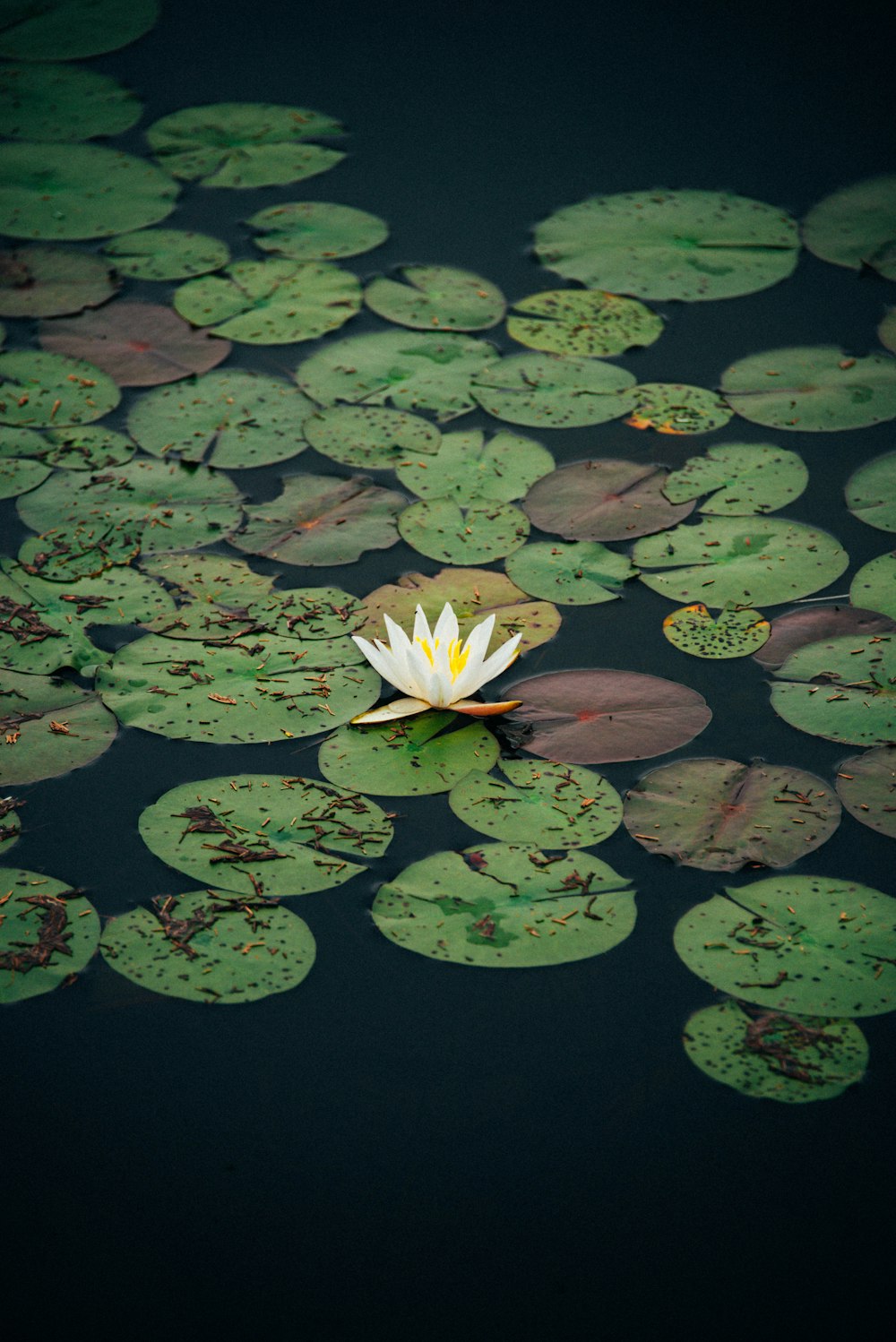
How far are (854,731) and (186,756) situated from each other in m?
1.73

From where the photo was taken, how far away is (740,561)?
12.9 feet

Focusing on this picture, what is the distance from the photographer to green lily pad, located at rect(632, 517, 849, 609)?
12.5 ft

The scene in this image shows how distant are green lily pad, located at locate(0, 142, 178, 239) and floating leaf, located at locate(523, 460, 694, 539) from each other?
2.41 metres

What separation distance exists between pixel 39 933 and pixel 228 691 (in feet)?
2.79

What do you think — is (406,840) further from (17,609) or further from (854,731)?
(17,609)

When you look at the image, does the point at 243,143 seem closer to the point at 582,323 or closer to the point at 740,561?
the point at 582,323

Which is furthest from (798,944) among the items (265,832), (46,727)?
(46,727)

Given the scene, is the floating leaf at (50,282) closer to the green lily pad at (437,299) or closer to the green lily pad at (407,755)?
the green lily pad at (437,299)

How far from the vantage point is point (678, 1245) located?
2484 mm

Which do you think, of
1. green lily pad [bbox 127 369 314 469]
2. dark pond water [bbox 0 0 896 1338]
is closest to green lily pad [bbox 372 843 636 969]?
dark pond water [bbox 0 0 896 1338]

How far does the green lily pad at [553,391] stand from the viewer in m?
4.47

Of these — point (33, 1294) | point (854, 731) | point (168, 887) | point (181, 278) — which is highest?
point (181, 278)

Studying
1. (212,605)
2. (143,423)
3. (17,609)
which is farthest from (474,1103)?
(143,423)

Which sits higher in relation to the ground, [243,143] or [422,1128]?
[243,143]
